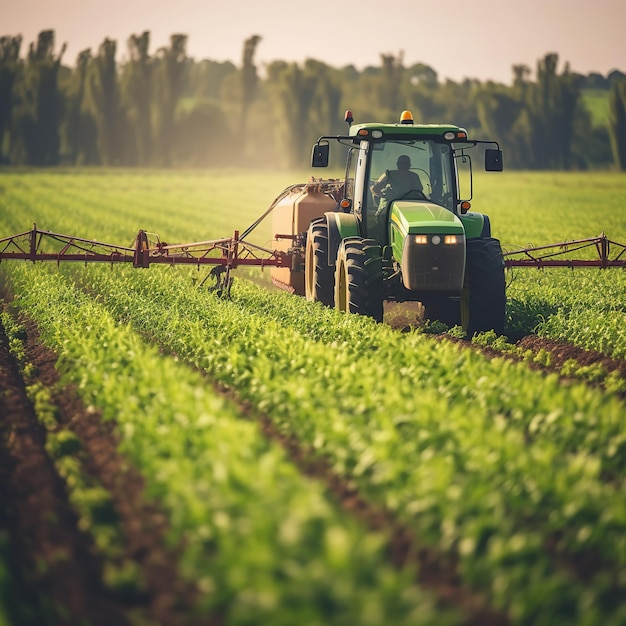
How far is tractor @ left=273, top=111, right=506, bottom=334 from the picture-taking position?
453 inches

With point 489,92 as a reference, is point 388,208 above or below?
below

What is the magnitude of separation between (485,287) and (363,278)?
1.41 metres

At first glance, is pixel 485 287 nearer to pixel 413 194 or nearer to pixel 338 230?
pixel 413 194

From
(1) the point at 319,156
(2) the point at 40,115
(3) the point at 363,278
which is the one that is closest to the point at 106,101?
(2) the point at 40,115

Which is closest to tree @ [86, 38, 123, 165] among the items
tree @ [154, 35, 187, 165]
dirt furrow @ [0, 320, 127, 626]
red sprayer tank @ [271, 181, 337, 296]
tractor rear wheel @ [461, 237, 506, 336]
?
tree @ [154, 35, 187, 165]

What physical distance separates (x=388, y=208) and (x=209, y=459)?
721 centimetres

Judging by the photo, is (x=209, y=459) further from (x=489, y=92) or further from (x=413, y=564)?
(x=489, y=92)

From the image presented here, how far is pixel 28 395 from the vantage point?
935cm

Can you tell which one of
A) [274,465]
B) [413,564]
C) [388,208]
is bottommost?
[413,564]

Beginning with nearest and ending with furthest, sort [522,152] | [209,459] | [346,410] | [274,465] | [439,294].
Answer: [274,465]
[209,459]
[346,410]
[439,294]
[522,152]

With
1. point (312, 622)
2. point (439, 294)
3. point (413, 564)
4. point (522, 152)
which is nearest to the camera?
point (312, 622)

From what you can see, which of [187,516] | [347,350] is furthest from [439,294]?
[187,516]

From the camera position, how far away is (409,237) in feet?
37.4

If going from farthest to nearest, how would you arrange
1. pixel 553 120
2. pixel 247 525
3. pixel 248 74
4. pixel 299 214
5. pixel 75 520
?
pixel 248 74 → pixel 553 120 → pixel 299 214 → pixel 75 520 → pixel 247 525
